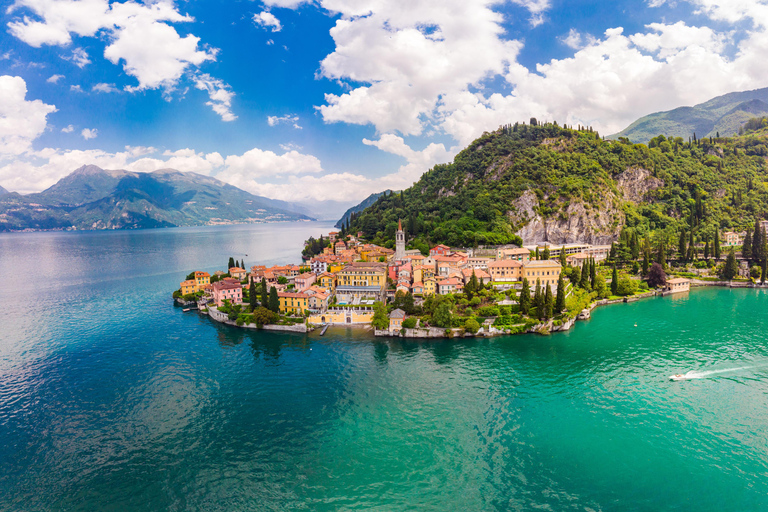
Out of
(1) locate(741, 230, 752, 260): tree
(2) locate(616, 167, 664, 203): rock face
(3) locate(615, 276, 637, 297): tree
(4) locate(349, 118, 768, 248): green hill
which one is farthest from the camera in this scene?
(2) locate(616, 167, 664, 203): rock face

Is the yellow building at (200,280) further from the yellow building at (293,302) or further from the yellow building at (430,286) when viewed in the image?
the yellow building at (430,286)

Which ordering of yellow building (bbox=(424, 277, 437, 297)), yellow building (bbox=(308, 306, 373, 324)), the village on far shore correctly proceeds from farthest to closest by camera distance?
yellow building (bbox=(424, 277, 437, 297)) < yellow building (bbox=(308, 306, 373, 324)) < the village on far shore

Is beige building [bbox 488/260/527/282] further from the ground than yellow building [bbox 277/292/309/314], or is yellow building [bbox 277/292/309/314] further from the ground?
beige building [bbox 488/260/527/282]

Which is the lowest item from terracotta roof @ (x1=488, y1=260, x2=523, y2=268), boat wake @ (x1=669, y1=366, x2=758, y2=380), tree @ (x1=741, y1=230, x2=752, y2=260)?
boat wake @ (x1=669, y1=366, x2=758, y2=380)

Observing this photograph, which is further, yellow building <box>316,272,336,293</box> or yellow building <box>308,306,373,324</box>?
yellow building <box>316,272,336,293</box>

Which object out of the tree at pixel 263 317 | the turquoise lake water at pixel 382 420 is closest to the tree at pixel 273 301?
the tree at pixel 263 317

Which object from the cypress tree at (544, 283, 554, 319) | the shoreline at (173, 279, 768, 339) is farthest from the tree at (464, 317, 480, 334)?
the cypress tree at (544, 283, 554, 319)

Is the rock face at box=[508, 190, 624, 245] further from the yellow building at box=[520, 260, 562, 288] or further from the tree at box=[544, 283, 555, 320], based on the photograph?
the tree at box=[544, 283, 555, 320]
